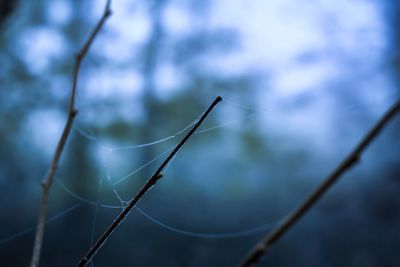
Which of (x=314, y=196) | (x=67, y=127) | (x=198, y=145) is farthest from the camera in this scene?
(x=198, y=145)

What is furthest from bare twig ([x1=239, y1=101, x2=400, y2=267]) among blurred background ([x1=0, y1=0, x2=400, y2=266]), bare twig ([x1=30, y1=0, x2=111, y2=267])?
blurred background ([x1=0, y1=0, x2=400, y2=266])

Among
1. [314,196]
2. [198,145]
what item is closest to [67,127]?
[314,196]

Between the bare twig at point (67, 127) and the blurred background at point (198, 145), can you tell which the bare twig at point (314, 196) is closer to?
the bare twig at point (67, 127)

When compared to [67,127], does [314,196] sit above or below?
below

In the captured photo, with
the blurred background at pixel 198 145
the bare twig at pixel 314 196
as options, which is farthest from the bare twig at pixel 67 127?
Answer: the blurred background at pixel 198 145

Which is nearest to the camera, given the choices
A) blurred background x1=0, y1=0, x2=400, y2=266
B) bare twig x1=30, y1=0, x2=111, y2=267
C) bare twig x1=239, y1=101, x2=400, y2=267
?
bare twig x1=239, y1=101, x2=400, y2=267

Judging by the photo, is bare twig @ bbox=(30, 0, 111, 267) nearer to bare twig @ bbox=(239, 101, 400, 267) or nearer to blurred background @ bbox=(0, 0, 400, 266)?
bare twig @ bbox=(239, 101, 400, 267)

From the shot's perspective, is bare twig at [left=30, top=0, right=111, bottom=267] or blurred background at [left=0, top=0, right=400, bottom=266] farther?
blurred background at [left=0, top=0, right=400, bottom=266]

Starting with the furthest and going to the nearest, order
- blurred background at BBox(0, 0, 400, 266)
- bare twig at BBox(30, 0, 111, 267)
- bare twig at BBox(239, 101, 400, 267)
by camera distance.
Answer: blurred background at BBox(0, 0, 400, 266)
bare twig at BBox(30, 0, 111, 267)
bare twig at BBox(239, 101, 400, 267)

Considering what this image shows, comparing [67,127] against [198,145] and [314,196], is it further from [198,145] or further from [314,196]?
[198,145]

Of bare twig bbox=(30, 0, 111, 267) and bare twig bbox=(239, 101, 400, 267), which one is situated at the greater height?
bare twig bbox=(30, 0, 111, 267)

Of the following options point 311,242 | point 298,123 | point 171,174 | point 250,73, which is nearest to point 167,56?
point 250,73
